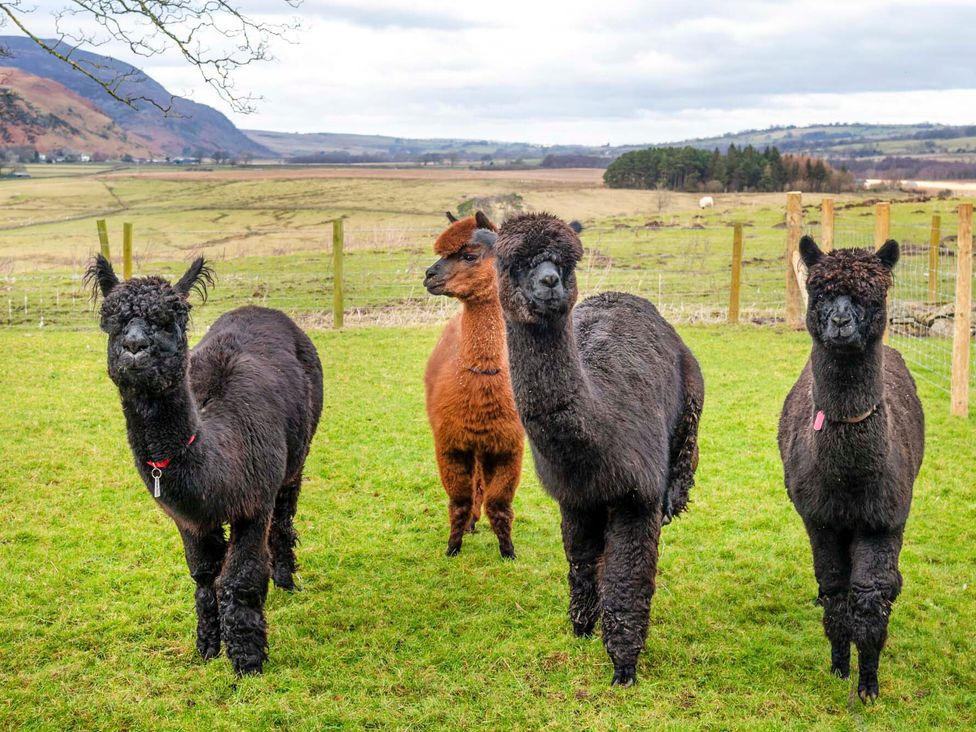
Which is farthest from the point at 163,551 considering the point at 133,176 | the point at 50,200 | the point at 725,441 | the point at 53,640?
the point at 133,176

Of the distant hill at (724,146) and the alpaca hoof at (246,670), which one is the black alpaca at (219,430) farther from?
the distant hill at (724,146)

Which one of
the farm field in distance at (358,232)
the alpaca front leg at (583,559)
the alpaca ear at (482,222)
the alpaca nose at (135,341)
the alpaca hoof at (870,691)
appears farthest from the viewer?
the farm field in distance at (358,232)

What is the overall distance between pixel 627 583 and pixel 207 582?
2330 mm

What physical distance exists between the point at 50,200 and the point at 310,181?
41.5 feet

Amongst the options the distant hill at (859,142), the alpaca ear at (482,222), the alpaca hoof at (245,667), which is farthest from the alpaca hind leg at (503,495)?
the distant hill at (859,142)

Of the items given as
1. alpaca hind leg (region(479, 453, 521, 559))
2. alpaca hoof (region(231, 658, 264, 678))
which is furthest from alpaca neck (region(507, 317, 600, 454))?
alpaca hind leg (region(479, 453, 521, 559))

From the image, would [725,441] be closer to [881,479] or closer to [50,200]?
[881,479]

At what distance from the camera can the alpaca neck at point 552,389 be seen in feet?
13.3

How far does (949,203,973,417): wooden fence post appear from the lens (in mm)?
9352

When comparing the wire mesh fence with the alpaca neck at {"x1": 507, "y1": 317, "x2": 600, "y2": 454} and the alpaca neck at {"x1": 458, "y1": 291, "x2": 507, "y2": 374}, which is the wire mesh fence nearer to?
the alpaca neck at {"x1": 458, "y1": 291, "x2": 507, "y2": 374}

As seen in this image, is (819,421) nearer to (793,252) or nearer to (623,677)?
(623,677)

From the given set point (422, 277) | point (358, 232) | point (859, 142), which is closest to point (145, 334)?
point (422, 277)

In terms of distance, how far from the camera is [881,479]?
418 centimetres

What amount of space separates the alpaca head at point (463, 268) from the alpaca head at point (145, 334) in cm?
256
